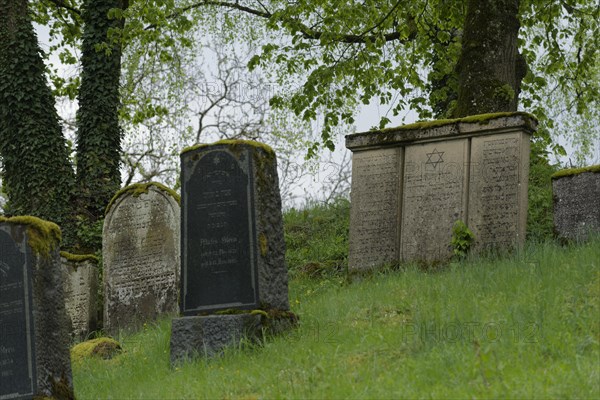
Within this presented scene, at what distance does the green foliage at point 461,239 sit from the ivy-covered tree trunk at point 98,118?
8.43 metres

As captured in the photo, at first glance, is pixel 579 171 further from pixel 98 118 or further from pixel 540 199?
pixel 98 118

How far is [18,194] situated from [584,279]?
1206cm

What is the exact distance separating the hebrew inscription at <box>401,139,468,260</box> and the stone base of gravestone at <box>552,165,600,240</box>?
1.28m

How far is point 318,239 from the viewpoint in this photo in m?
16.2

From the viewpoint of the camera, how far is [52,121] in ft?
57.1

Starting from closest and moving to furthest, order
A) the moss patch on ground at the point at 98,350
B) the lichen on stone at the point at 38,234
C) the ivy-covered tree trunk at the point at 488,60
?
the lichen on stone at the point at 38,234 < the moss patch on ground at the point at 98,350 < the ivy-covered tree trunk at the point at 488,60

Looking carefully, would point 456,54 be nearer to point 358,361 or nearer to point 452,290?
point 452,290

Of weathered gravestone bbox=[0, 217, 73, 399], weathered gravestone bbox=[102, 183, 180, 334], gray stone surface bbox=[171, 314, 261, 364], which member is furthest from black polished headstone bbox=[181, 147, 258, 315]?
weathered gravestone bbox=[102, 183, 180, 334]

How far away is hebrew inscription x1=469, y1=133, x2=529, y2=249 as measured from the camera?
430 inches

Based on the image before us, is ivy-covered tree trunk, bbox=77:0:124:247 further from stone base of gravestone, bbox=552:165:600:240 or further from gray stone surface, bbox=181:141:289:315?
stone base of gravestone, bbox=552:165:600:240

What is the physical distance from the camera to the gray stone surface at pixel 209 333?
882 cm

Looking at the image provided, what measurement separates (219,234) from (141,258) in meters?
4.19

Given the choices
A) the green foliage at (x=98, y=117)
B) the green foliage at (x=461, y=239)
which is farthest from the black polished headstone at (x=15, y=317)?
the green foliage at (x=98, y=117)

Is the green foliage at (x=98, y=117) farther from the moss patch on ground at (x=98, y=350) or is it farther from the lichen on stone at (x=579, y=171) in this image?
the lichen on stone at (x=579, y=171)
